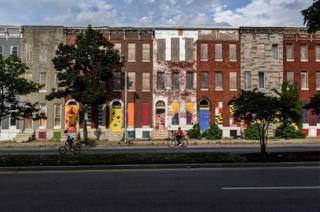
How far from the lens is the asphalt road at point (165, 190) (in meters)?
8.62

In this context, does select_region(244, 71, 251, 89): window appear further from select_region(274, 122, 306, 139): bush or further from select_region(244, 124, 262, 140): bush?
select_region(274, 122, 306, 139): bush

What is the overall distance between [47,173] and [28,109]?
5373 mm

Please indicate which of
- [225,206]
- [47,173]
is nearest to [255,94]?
[47,173]

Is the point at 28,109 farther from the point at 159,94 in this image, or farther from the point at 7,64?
the point at 159,94

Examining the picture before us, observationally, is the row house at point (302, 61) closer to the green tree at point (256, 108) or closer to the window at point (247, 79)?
the window at point (247, 79)

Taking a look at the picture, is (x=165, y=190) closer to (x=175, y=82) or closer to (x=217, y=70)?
(x=175, y=82)

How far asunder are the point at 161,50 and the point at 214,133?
10.9 m

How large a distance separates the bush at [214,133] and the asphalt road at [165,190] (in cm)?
3089

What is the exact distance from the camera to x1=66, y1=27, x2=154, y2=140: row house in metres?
47.5

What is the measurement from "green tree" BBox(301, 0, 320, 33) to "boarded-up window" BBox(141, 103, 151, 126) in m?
31.5

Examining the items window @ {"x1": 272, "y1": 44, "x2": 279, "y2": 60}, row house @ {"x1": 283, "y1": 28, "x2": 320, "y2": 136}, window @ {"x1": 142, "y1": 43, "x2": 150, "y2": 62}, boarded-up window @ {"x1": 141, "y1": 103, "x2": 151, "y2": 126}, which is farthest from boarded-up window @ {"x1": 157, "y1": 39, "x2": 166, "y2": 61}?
row house @ {"x1": 283, "y1": 28, "x2": 320, "y2": 136}

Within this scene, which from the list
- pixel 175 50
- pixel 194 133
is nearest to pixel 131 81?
pixel 175 50

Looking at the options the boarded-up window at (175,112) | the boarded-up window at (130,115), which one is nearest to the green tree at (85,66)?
the boarded-up window at (130,115)

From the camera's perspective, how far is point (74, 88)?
135 feet
